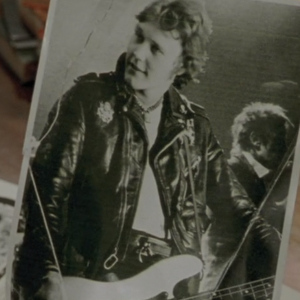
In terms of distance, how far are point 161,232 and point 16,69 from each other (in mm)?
210

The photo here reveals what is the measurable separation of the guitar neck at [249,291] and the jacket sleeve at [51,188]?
0.36 feet

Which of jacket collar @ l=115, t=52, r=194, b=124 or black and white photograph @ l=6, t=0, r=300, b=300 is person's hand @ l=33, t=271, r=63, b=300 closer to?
black and white photograph @ l=6, t=0, r=300, b=300

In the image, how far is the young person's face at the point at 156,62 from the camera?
369 mm

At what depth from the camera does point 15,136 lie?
45 cm

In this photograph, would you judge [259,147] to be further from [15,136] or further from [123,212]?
[15,136]

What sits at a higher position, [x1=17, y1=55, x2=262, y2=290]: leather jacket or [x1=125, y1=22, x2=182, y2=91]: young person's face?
[x1=125, y1=22, x2=182, y2=91]: young person's face

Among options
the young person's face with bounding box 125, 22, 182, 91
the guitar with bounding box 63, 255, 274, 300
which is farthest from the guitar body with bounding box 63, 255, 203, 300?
the young person's face with bounding box 125, 22, 182, 91

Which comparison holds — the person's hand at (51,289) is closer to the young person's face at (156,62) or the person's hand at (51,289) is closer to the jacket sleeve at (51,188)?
the jacket sleeve at (51,188)

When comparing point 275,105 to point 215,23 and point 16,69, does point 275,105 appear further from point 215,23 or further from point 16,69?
point 16,69

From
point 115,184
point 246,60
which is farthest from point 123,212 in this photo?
point 246,60

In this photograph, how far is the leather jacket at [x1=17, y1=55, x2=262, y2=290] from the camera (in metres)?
0.36

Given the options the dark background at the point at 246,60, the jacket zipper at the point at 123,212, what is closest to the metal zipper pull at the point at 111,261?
the jacket zipper at the point at 123,212

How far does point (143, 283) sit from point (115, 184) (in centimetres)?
7

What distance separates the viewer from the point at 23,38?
0.47 metres
